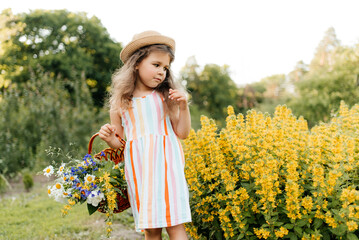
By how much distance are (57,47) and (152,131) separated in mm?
16101

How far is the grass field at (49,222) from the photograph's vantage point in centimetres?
390

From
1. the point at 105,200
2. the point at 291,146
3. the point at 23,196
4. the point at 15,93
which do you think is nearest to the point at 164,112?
the point at 105,200

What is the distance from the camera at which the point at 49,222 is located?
447 cm

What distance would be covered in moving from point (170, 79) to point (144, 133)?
463mm

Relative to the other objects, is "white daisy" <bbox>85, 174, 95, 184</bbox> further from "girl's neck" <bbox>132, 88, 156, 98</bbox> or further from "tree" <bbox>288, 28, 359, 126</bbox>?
"tree" <bbox>288, 28, 359, 126</bbox>

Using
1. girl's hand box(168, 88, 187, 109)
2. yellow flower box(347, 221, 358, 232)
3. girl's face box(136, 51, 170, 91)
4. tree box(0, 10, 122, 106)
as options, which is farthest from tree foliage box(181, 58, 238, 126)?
yellow flower box(347, 221, 358, 232)

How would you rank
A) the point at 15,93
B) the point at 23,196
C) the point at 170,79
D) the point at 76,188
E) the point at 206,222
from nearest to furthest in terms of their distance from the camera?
the point at 76,188
the point at 170,79
the point at 206,222
the point at 23,196
the point at 15,93

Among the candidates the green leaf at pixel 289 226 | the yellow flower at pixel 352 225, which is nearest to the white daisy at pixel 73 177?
Result: the green leaf at pixel 289 226

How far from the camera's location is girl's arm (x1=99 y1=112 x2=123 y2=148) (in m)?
2.27

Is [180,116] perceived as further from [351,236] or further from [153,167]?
[351,236]

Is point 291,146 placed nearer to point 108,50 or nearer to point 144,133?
point 144,133

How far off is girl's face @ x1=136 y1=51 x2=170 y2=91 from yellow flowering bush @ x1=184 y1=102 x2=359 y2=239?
0.59 meters

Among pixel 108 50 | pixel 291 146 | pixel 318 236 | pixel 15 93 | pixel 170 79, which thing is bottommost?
pixel 318 236

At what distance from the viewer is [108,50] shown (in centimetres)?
1777
